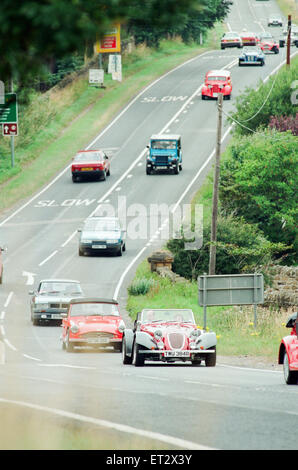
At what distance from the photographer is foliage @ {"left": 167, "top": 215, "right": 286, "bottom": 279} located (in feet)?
146

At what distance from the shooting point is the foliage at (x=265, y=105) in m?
63.3

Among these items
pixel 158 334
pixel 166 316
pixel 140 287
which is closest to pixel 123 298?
pixel 140 287

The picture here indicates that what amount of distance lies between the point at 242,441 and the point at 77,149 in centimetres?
5740

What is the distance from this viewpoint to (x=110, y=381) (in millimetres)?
16094

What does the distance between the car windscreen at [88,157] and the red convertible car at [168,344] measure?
3835 centimetres

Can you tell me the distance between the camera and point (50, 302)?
103ft

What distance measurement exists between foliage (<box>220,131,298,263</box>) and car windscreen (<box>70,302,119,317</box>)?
2463cm

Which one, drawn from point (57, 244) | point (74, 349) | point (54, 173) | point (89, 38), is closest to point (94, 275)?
point (57, 244)

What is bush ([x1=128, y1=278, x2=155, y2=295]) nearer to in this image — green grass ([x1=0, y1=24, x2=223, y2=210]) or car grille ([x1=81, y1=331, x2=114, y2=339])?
car grille ([x1=81, y1=331, x2=114, y2=339])

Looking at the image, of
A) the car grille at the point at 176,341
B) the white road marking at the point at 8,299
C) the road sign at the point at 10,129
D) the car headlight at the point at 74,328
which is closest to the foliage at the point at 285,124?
the road sign at the point at 10,129

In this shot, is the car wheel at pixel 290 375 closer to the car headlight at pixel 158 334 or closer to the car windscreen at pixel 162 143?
the car headlight at pixel 158 334

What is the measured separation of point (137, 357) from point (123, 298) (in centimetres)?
1788

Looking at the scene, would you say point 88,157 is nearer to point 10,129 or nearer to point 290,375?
point 10,129
